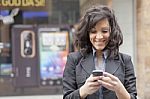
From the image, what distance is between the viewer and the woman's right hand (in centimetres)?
236

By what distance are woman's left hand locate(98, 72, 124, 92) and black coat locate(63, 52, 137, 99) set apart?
0.14m

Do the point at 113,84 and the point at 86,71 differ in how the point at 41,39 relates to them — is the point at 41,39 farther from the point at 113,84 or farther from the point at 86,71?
the point at 113,84

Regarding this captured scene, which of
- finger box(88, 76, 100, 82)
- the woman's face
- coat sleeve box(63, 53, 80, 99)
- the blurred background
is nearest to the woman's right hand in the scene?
finger box(88, 76, 100, 82)

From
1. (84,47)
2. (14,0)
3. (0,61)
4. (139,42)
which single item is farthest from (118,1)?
(84,47)

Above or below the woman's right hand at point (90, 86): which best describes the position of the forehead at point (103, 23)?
above

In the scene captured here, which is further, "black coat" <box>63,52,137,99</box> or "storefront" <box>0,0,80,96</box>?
"storefront" <box>0,0,80,96</box>

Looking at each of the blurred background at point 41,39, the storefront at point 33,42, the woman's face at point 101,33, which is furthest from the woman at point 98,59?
the storefront at point 33,42

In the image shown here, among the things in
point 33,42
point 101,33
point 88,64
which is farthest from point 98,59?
point 33,42

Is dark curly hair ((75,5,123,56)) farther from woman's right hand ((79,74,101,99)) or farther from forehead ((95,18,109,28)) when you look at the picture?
woman's right hand ((79,74,101,99))

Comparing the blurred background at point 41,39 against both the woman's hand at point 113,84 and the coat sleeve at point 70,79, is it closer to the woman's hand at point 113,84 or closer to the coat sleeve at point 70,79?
the coat sleeve at point 70,79

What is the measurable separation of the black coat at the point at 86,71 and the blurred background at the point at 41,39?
19.2ft

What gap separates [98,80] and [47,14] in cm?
646

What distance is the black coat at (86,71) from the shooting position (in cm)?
255

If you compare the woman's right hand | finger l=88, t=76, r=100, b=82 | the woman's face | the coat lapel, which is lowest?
the woman's right hand
